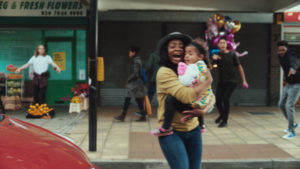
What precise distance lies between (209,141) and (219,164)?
141 cm

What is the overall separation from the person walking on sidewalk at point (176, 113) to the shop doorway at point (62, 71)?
911 centimetres

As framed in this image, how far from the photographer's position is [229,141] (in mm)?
6863

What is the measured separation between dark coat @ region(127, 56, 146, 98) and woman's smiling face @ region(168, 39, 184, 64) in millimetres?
5380

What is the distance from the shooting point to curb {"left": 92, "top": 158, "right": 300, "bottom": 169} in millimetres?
5414

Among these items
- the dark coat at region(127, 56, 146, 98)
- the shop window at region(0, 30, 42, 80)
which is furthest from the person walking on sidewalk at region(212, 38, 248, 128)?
the shop window at region(0, 30, 42, 80)

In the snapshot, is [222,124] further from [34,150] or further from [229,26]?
[34,150]

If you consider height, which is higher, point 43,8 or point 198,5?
point 198,5

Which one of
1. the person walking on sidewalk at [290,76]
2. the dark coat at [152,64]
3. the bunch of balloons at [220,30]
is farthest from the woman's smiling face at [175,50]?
the bunch of balloons at [220,30]

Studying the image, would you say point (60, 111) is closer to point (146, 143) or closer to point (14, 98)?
point (14, 98)

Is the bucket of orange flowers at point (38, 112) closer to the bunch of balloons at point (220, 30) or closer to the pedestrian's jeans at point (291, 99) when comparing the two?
the bunch of balloons at point (220, 30)

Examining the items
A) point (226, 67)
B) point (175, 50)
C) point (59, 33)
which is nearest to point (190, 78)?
point (175, 50)

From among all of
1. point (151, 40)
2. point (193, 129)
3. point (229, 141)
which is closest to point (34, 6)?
point (151, 40)

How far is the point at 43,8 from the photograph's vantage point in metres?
11.4

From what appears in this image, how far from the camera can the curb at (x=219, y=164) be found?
541 cm
